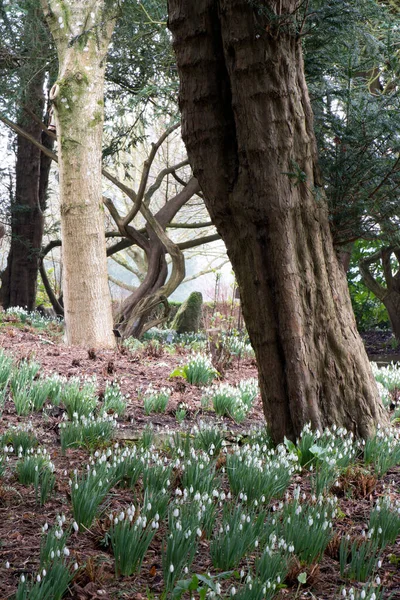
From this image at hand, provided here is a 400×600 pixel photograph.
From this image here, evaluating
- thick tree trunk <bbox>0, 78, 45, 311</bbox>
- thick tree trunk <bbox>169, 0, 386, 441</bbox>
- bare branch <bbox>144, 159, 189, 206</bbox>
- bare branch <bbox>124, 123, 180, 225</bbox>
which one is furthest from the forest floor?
thick tree trunk <bbox>0, 78, 45, 311</bbox>

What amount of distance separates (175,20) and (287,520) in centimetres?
298

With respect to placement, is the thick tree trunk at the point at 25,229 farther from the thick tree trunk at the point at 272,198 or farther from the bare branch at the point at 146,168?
the thick tree trunk at the point at 272,198

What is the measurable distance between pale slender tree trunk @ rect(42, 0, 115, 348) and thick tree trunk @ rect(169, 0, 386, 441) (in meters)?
4.92

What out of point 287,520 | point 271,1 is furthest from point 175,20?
point 287,520

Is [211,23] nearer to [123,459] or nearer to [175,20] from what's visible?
[175,20]

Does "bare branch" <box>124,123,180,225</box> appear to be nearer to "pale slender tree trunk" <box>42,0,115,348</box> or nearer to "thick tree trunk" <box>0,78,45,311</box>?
"pale slender tree trunk" <box>42,0,115,348</box>

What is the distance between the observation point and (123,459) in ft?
10.8

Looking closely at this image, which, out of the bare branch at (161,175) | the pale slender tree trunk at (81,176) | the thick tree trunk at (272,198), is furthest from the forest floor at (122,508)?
the bare branch at (161,175)

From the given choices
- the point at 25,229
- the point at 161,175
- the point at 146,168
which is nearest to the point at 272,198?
the point at 146,168

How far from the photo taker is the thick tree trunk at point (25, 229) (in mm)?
14703

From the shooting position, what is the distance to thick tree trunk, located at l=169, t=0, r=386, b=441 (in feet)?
12.7

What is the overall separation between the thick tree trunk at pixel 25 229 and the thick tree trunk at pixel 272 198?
11099 mm

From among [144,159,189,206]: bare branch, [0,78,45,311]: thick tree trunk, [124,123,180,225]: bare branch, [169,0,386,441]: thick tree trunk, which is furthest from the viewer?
[0,78,45,311]: thick tree trunk

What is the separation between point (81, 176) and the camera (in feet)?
29.2
